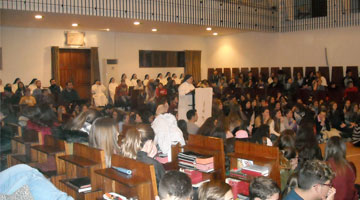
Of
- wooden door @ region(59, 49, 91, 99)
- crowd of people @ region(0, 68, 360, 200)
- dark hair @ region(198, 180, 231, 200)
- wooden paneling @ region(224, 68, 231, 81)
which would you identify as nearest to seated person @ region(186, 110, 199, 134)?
crowd of people @ region(0, 68, 360, 200)

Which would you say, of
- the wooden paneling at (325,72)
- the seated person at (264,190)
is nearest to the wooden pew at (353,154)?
the seated person at (264,190)

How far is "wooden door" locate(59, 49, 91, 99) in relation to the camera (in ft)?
51.4

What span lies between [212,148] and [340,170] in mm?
1523

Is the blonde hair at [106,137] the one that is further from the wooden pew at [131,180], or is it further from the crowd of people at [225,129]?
the wooden pew at [131,180]

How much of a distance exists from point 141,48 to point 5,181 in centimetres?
1586

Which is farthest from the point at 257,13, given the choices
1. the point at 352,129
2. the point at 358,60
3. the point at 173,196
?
the point at 173,196

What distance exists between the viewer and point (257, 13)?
50.2ft

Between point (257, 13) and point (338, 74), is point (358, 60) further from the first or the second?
point (257, 13)

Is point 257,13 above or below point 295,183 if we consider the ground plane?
above

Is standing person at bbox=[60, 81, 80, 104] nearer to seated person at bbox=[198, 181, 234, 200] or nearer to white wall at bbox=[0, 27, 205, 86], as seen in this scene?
white wall at bbox=[0, 27, 205, 86]

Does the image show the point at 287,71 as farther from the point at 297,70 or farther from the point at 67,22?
the point at 67,22

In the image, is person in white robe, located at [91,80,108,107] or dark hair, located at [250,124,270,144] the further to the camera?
person in white robe, located at [91,80,108,107]

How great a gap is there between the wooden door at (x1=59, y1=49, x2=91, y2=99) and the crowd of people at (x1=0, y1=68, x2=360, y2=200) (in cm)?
137

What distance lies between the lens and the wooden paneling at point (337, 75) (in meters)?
14.2
